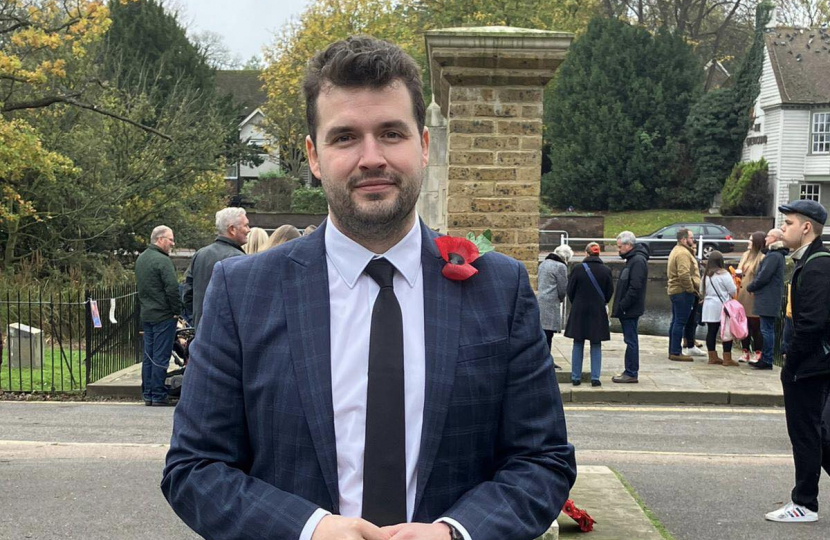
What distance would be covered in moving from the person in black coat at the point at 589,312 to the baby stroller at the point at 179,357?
175 inches

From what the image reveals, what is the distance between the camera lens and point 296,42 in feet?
146

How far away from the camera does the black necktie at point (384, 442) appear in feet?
6.77

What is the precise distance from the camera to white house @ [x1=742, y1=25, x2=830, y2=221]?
152 feet

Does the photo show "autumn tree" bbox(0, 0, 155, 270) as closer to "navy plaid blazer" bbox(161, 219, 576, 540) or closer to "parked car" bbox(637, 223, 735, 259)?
"navy plaid blazer" bbox(161, 219, 576, 540)

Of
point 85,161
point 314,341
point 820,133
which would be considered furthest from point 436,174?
point 820,133

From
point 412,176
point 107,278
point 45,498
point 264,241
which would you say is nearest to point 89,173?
point 107,278

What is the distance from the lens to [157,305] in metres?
10.6

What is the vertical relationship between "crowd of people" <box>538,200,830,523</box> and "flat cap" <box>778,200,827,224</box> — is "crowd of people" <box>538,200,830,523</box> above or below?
below

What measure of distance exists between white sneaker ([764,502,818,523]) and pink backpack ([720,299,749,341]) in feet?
23.8

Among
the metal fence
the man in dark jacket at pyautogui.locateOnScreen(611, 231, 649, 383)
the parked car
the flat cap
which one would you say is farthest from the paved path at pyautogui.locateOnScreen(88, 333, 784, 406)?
the parked car

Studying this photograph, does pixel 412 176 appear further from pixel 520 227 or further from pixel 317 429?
pixel 520 227

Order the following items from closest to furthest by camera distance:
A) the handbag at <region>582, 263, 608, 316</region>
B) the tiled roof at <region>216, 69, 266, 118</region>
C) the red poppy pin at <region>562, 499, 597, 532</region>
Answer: the red poppy pin at <region>562, 499, 597, 532</region> → the handbag at <region>582, 263, 608, 316</region> → the tiled roof at <region>216, 69, 266, 118</region>

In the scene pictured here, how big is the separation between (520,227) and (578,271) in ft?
12.2

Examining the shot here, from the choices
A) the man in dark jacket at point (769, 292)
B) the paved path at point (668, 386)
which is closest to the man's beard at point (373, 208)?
the paved path at point (668, 386)
